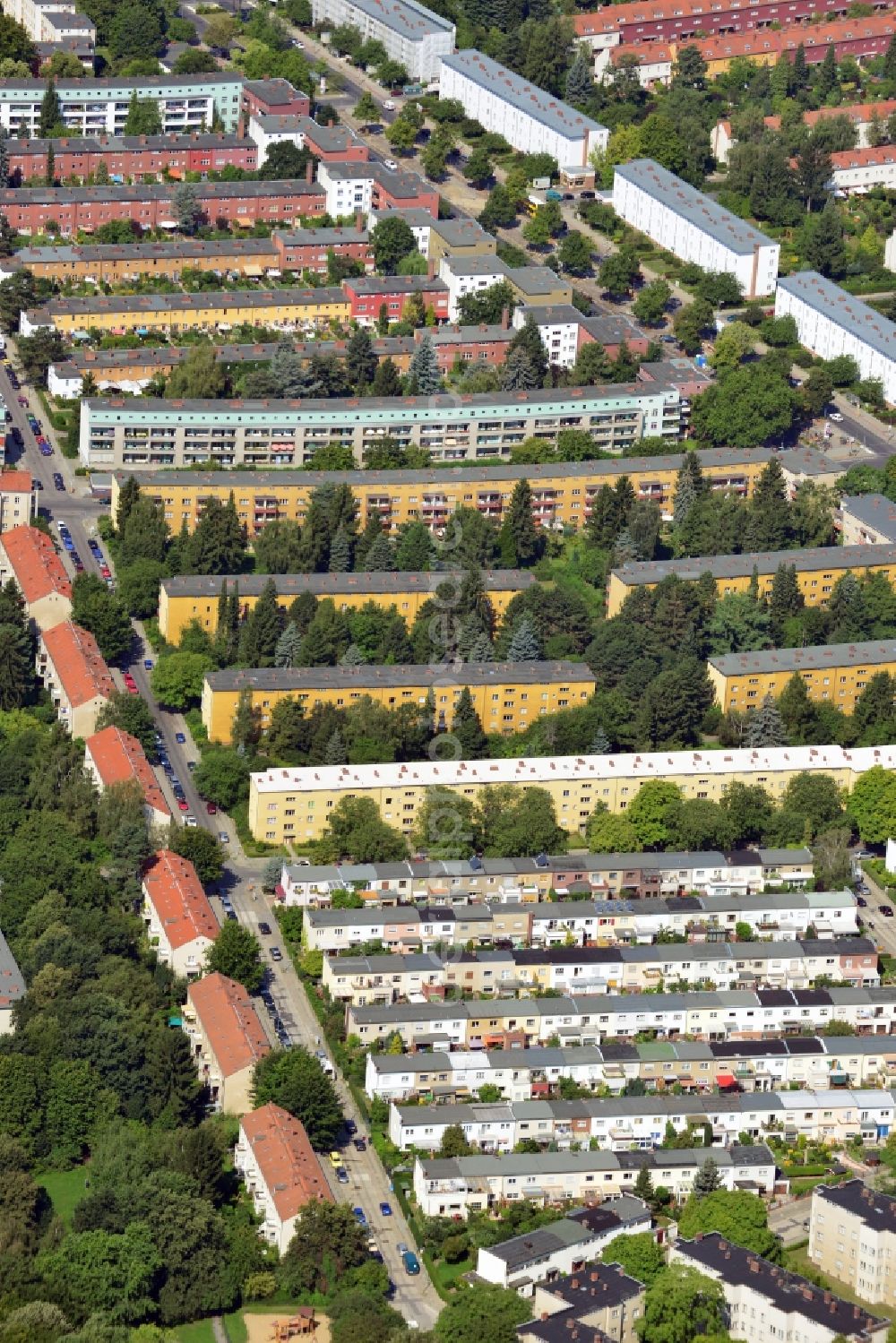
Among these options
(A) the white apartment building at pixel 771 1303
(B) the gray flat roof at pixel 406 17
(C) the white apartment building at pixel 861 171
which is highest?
(A) the white apartment building at pixel 771 1303

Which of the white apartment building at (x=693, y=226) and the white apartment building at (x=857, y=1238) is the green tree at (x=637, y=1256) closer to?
the white apartment building at (x=857, y=1238)

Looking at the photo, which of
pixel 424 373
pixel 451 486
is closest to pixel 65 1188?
pixel 451 486

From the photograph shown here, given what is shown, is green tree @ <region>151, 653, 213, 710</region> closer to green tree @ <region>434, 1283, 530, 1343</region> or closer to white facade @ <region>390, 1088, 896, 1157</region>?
white facade @ <region>390, 1088, 896, 1157</region>

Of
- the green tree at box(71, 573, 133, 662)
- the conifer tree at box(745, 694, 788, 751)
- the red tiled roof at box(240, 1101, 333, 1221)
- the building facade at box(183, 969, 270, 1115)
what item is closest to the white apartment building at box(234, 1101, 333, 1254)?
the red tiled roof at box(240, 1101, 333, 1221)

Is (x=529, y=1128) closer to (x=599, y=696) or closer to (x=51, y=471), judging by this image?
(x=599, y=696)

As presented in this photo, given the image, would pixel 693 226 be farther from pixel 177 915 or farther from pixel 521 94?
pixel 177 915

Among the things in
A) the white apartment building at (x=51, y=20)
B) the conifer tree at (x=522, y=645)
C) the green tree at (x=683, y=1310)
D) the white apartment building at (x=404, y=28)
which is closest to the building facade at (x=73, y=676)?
the conifer tree at (x=522, y=645)
